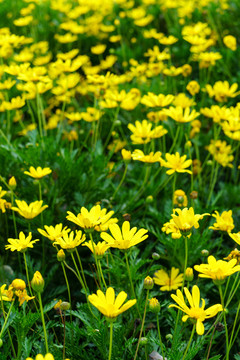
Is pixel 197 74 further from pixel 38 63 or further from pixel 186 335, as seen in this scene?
pixel 186 335

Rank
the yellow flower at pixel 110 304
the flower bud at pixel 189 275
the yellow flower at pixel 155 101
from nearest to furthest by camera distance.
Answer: the yellow flower at pixel 110 304 → the flower bud at pixel 189 275 → the yellow flower at pixel 155 101

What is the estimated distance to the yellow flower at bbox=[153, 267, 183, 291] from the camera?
171 centimetres

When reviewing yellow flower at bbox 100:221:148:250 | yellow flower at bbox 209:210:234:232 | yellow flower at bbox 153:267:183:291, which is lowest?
yellow flower at bbox 153:267:183:291

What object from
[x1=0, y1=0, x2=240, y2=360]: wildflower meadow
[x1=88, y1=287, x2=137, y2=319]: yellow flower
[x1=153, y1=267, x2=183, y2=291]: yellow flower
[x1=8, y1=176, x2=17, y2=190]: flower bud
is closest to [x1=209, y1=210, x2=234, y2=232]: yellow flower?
[x1=0, y1=0, x2=240, y2=360]: wildflower meadow

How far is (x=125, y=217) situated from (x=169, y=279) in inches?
12.0

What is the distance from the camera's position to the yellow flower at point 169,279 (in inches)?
67.2

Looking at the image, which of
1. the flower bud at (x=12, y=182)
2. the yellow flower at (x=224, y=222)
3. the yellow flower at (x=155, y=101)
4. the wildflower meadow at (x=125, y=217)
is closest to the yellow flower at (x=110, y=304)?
the wildflower meadow at (x=125, y=217)

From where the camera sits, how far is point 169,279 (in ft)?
5.76

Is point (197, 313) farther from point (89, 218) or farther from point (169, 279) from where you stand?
point (169, 279)

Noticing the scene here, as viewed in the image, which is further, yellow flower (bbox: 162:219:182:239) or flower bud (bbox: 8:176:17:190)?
flower bud (bbox: 8:176:17:190)

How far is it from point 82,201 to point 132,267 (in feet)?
1.73

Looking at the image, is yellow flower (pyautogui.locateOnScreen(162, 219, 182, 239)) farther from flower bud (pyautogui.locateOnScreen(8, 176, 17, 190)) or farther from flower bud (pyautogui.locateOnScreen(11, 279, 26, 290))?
flower bud (pyautogui.locateOnScreen(8, 176, 17, 190))

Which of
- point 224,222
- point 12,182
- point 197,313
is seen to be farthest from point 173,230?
point 12,182

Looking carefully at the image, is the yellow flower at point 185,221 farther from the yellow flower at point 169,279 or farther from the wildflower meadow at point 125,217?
the yellow flower at point 169,279
